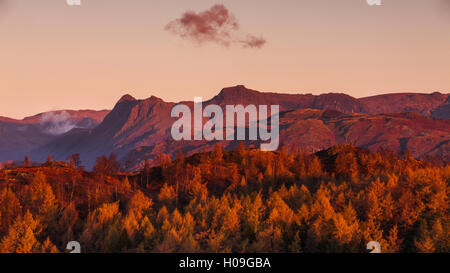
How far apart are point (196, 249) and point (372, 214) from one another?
52782 mm

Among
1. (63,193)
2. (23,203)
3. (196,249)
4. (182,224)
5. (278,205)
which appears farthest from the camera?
(63,193)

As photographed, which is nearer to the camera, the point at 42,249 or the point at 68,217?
the point at 42,249

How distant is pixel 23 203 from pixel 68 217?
29093mm

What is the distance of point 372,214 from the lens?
11706cm
